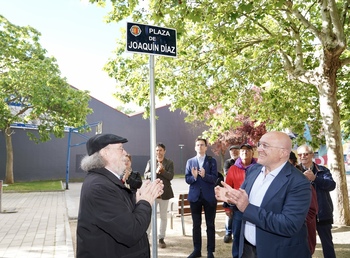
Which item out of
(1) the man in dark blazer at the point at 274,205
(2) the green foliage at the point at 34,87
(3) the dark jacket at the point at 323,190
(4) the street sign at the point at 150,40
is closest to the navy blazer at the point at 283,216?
(1) the man in dark blazer at the point at 274,205

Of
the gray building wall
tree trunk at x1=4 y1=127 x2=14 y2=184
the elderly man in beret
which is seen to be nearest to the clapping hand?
the elderly man in beret

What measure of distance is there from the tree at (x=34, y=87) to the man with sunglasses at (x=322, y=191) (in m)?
19.8

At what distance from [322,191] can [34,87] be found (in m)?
20.2

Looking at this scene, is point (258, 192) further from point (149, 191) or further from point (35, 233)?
point (35, 233)

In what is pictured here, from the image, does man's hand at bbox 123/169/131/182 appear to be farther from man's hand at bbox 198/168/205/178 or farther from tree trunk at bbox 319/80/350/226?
tree trunk at bbox 319/80/350/226

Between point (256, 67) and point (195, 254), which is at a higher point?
point (256, 67)

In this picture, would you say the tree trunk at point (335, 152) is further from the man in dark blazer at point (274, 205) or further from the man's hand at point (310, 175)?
the man in dark blazer at point (274, 205)

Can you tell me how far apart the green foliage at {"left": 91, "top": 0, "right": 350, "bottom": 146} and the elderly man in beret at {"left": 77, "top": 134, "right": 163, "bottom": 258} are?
5815 mm

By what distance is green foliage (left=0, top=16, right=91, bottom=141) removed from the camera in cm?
2233

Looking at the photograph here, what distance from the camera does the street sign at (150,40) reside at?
3408mm

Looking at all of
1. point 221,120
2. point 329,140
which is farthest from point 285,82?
point 329,140

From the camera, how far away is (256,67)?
11508mm

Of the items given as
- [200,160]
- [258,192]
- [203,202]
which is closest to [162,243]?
[203,202]

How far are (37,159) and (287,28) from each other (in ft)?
91.2
